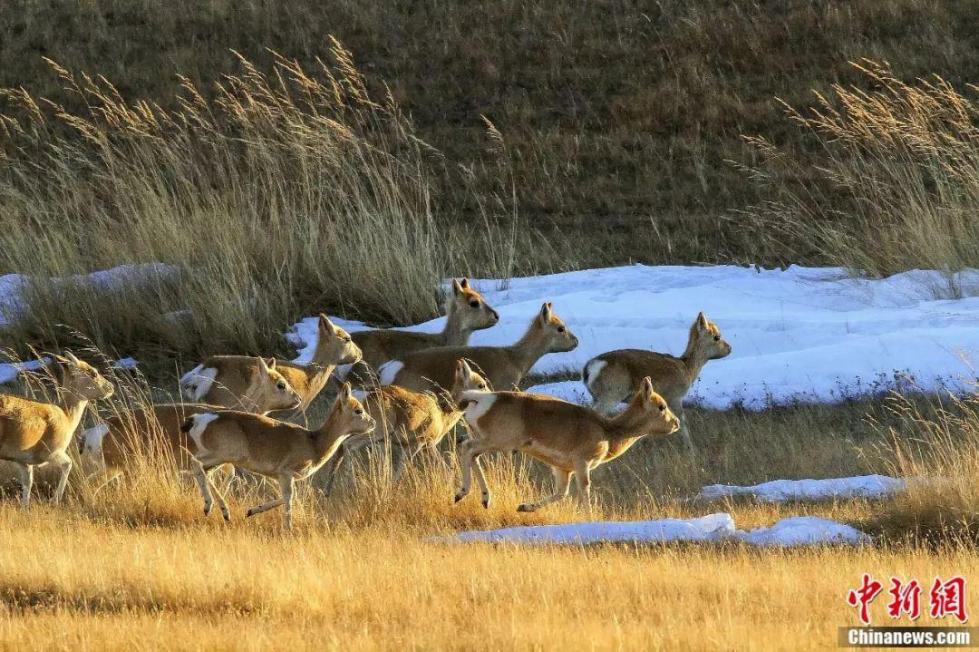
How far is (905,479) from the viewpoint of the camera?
35.4 ft

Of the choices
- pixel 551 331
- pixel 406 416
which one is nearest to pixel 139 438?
pixel 406 416

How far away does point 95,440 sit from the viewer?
456 inches

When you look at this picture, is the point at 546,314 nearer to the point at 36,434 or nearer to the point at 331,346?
the point at 331,346

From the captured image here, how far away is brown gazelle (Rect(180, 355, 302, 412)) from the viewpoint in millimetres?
12719

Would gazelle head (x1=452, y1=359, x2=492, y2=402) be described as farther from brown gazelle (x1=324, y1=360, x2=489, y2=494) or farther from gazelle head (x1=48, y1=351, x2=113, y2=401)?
gazelle head (x1=48, y1=351, x2=113, y2=401)

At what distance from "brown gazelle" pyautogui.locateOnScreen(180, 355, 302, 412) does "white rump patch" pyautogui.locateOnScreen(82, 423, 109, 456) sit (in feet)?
4.41

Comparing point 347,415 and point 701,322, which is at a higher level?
point 347,415

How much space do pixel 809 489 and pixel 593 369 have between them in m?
2.66

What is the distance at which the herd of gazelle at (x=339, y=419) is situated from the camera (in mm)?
10836

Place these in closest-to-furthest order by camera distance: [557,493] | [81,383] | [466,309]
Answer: [557,493]
[81,383]
[466,309]

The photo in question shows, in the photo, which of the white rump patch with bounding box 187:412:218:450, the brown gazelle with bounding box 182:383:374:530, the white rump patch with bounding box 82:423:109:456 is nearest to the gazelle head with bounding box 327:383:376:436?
the brown gazelle with bounding box 182:383:374:530

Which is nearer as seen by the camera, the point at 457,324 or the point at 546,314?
the point at 546,314

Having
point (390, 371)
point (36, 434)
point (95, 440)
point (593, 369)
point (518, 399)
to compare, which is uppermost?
point (518, 399)

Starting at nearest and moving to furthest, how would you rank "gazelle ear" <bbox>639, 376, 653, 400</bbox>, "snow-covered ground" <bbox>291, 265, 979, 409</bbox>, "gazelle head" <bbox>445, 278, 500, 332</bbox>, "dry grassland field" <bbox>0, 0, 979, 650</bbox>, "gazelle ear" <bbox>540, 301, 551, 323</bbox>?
"dry grassland field" <bbox>0, 0, 979, 650</bbox>
"gazelle ear" <bbox>639, 376, 653, 400</bbox>
"gazelle ear" <bbox>540, 301, 551, 323</bbox>
"snow-covered ground" <bbox>291, 265, 979, 409</bbox>
"gazelle head" <bbox>445, 278, 500, 332</bbox>
